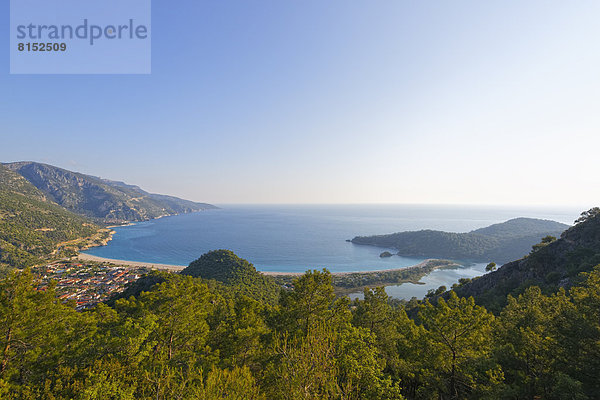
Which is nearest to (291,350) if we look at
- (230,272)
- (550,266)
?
(550,266)

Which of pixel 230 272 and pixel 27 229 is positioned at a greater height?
pixel 27 229

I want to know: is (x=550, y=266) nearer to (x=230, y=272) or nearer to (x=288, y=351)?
(x=288, y=351)

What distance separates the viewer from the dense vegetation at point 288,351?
957 cm

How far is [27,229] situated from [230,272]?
149 metres

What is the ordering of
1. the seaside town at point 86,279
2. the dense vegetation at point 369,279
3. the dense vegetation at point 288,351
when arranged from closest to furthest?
1. the dense vegetation at point 288,351
2. the seaside town at point 86,279
3. the dense vegetation at point 369,279

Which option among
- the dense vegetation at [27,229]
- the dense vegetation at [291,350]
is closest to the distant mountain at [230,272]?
the dense vegetation at [291,350]

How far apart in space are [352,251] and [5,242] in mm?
191353

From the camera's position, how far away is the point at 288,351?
38.9 ft

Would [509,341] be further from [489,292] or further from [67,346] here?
[489,292]

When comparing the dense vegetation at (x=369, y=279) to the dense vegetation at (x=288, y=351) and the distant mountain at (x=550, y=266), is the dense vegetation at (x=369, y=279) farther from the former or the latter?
the dense vegetation at (x=288, y=351)

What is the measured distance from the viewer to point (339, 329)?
15.0 meters

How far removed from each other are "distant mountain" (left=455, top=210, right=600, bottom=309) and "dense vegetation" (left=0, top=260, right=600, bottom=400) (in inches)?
1143

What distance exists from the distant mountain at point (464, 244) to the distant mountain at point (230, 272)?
115453 mm

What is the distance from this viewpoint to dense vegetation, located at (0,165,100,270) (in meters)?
107
